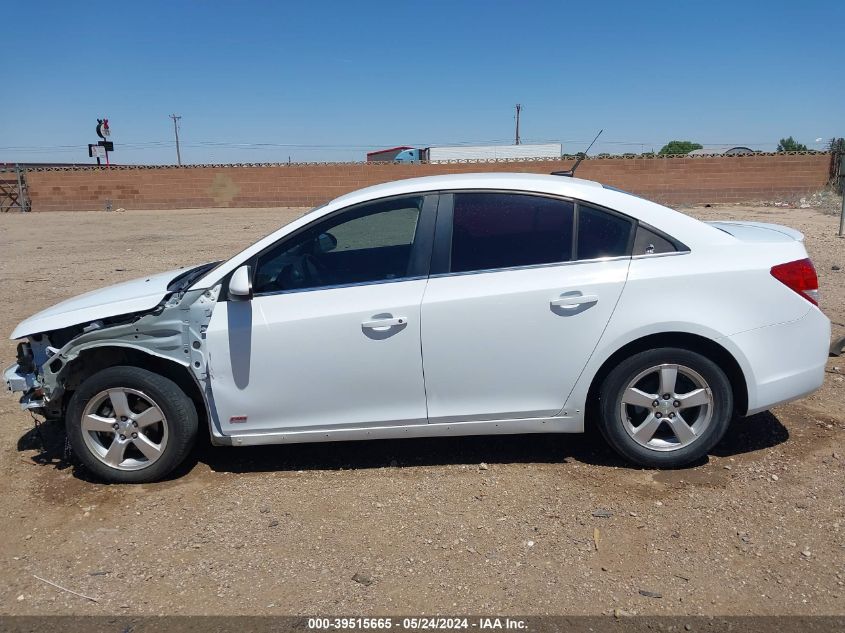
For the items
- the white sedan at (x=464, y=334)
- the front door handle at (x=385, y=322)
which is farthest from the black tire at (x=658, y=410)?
the front door handle at (x=385, y=322)

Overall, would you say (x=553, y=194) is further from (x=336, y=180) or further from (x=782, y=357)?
(x=336, y=180)

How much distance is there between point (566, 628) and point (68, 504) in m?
2.93

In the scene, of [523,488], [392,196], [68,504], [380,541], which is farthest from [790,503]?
[68,504]

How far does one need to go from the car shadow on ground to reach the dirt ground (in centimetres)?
2

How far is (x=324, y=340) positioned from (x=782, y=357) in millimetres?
2638

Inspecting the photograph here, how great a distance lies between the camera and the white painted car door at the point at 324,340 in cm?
385

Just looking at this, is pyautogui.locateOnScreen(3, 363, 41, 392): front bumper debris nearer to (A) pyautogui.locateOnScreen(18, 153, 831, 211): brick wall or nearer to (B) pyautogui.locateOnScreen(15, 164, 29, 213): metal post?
(A) pyautogui.locateOnScreen(18, 153, 831, 211): brick wall

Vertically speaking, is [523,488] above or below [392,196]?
below

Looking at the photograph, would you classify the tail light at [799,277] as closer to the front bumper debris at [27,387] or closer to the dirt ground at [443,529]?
the dirt ground at [443,529]

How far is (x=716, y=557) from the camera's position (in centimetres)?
327

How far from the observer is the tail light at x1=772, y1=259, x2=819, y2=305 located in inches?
154

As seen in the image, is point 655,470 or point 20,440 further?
point 20,440

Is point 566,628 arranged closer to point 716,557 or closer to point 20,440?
point 716,557

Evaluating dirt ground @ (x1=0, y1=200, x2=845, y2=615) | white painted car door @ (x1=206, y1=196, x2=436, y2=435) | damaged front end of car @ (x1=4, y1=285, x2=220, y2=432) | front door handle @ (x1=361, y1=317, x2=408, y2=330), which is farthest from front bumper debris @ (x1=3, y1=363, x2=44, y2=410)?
front door handle @ (x1=361, y1=317, x2=408, y2=330)
